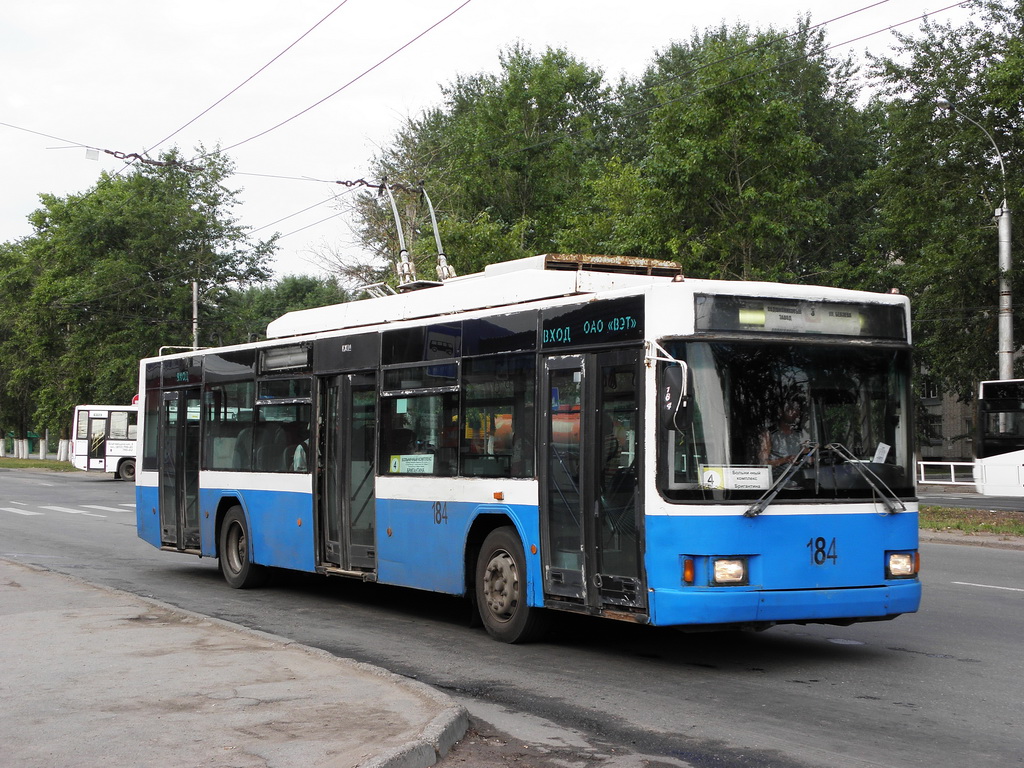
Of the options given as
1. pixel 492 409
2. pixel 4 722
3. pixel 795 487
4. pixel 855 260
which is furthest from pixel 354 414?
pixel 855 260

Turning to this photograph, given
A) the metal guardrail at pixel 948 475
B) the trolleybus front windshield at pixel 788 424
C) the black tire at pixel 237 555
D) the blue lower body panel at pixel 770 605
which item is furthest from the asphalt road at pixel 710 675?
the metal guardrail at pixel 948 475

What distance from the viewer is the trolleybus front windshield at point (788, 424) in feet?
28.4

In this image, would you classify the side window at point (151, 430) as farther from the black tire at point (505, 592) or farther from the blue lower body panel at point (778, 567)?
the blue lower body panel at point (778, 567)

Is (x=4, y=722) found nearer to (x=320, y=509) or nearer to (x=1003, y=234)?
(x=320, y=509)

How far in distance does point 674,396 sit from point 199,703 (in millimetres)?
3651

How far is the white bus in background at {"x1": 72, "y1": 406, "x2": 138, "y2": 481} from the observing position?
52.5 m

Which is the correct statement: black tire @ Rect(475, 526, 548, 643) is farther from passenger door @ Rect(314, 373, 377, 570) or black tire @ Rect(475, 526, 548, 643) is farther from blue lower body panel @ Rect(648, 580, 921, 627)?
passenger door @ Rect(314, 373, 377, 570)

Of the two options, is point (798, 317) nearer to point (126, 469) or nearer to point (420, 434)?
point (420, 434)

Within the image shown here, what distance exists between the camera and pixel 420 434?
11.5 metres

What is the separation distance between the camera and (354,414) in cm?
1262

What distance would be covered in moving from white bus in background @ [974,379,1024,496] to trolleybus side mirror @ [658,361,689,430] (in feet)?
84.6

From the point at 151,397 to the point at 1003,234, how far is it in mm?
23063

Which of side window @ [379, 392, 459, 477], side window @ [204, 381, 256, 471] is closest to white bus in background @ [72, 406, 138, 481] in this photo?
side window @ [204, 381, 256, 471]

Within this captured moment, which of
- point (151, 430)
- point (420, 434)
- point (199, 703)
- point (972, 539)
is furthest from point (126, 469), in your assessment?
point (199, 703)
